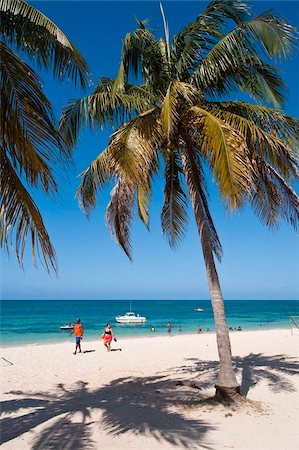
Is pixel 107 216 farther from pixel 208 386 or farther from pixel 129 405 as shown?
pixel 208 386

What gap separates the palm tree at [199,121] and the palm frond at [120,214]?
0.02 m

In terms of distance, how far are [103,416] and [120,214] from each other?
3.87 m

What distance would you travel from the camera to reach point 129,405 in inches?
311

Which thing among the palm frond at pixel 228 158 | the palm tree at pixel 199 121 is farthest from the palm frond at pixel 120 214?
the palm frond at pixel 228 158

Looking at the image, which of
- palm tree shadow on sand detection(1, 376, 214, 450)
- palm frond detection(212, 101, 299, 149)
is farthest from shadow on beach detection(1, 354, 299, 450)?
palm frond detection(212, 101, 299, 149)

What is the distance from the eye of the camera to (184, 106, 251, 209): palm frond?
Answer: 19.7ft

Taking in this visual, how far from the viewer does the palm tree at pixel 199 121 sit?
7.11 metres

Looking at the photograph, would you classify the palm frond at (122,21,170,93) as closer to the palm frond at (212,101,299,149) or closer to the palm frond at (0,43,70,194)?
the palm frond at (212,101,299,149)

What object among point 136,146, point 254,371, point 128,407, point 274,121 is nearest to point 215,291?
point 128,407

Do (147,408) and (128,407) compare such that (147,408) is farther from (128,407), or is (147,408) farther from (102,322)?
(102,322)

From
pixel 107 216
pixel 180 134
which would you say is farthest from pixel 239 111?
pixel 107 216

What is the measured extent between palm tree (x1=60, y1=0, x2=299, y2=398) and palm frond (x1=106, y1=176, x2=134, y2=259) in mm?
25

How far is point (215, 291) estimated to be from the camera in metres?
7.82

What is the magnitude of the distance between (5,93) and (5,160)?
77cm
